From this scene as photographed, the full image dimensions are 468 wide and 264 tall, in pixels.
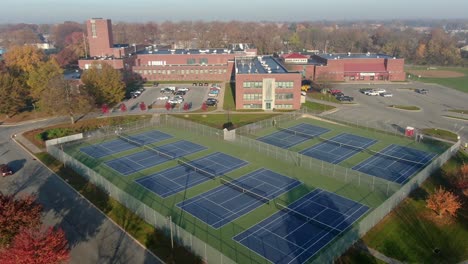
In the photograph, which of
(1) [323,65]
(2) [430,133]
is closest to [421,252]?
(2) [430,133]

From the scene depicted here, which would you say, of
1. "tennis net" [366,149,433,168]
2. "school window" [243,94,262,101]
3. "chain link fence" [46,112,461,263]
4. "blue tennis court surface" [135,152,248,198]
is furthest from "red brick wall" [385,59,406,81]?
"blue tennis court surface" [135,152,248,198]

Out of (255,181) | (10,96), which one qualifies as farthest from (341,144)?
(10,96)

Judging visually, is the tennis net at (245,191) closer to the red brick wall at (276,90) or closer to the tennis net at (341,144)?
the tennis net at (341,144)

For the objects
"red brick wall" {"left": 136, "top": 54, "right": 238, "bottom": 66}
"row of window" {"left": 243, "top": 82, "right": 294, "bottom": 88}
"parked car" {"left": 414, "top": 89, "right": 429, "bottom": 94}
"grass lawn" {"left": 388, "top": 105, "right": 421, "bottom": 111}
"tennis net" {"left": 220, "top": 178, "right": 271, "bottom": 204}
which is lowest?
"tennis net" {"left": 220, "top": 178, "right": 271, "bottom": 204}

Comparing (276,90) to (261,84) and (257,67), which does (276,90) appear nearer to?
(261,84)

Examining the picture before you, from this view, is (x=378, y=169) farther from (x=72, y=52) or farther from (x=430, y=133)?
(x=72, y=52)

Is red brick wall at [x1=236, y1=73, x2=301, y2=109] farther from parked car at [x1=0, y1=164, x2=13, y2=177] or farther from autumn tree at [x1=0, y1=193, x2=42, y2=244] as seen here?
autumn tree at [x1=0, y1=193, x2=42, y2=244]
